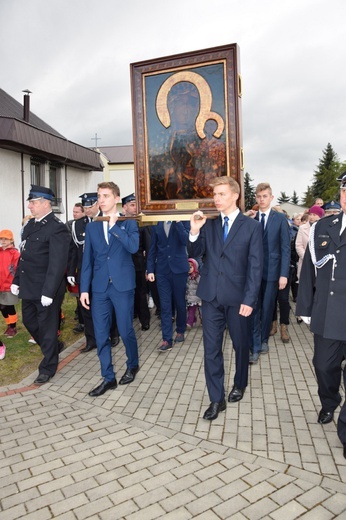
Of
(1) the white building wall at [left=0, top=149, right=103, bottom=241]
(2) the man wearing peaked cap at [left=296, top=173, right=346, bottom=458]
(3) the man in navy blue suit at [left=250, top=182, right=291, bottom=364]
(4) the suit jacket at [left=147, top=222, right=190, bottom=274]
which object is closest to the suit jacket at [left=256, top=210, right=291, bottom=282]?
(3) the man in navy blue suit at [left=250, top=182, right=291, bottom=364]

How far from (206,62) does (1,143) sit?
10.6 meters

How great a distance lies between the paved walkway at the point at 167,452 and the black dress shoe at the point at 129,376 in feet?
0.26

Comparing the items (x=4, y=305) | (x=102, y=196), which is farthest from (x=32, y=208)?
(x=4, y=305)

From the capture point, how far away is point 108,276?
14.9 ft

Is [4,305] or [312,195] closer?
[4,305]

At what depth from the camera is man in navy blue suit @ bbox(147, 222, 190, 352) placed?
6152 mm

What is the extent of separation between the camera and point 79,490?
2898mm

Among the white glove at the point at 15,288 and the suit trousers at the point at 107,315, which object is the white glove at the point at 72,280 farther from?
the suit trousers at the point at 107,315

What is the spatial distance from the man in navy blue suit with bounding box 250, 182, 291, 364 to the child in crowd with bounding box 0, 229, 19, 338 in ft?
12.4

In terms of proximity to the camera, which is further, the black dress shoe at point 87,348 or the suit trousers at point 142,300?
the suit trousers at point 142,300

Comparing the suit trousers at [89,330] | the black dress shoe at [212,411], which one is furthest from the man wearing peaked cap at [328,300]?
the suit trousers at [89,330]

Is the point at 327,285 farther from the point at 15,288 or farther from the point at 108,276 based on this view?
the point at 15,288

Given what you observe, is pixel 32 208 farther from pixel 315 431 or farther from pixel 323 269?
pixel 315 431

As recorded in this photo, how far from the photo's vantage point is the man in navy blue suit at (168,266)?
20.2 ft
